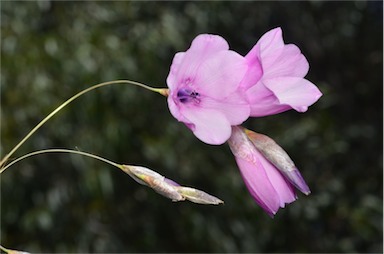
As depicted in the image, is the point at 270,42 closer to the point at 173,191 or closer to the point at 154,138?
the point at 173,191

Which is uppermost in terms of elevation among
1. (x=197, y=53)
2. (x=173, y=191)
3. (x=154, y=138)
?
(x=154, y=138)

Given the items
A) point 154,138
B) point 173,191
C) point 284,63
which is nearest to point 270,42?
point 284,63

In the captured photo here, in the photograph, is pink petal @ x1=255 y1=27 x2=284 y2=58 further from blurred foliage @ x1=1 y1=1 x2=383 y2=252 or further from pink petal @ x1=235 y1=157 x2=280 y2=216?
blurred foliage @ x1=1 y1=1 x2=383 y2=252

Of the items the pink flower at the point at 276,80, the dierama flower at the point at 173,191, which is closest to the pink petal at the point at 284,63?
the pink flower at the point at 276,80

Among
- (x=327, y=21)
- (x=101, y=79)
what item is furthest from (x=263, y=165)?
(x=327, y=21)

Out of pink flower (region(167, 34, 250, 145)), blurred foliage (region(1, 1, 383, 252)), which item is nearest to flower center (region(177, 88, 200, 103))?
pink flower (region(167, 34, 250, 145))

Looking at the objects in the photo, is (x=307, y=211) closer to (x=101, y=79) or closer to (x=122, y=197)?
(x=122, y=197)
